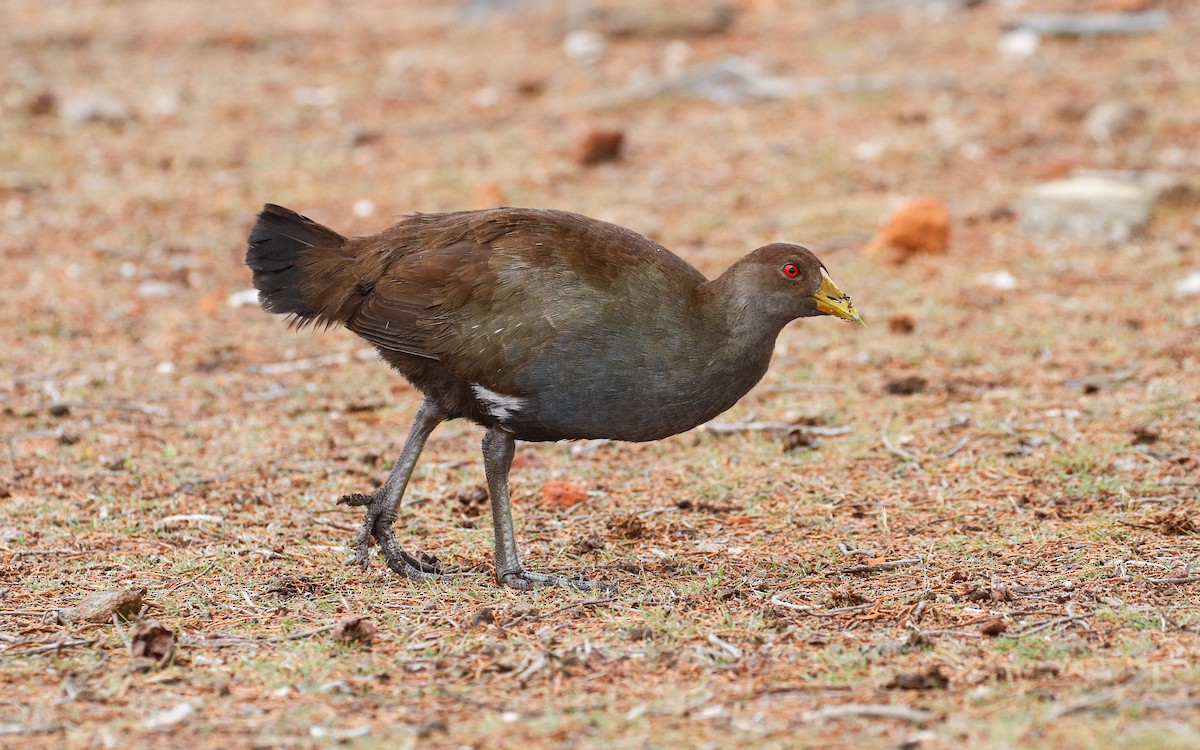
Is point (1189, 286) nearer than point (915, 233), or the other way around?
point (1189, 286)

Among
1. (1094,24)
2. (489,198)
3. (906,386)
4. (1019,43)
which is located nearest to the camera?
(906,386)

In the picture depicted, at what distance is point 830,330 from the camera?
9.45 m

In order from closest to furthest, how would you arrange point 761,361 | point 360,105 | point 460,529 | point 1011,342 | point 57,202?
point 761,361, point 460,529, point 1011,342, point 57,202, point 360,105

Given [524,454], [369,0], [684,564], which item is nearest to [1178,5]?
[369,0]

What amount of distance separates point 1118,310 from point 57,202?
28.8 feet

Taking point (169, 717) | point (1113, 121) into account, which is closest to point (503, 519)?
point (169, 717)

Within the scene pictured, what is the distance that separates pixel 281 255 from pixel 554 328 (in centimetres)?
147

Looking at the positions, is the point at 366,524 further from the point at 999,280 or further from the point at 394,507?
the point at 999,280

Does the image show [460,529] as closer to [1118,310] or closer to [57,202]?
[1118,310]

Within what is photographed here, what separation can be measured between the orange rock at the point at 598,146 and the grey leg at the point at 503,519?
297 inches

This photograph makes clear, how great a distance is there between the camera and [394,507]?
5992mm

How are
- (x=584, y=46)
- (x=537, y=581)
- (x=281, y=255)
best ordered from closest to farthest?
(x=537, y=581), (x=281, y=255), (x=584, y=46)

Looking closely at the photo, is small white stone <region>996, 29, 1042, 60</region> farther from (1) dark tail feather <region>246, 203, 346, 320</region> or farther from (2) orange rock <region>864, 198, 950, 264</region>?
(1) dark tail feather <region>246, 203, 346, 320</region>

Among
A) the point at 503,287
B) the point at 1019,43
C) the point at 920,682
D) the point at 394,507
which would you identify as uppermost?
the point at 1019,43
